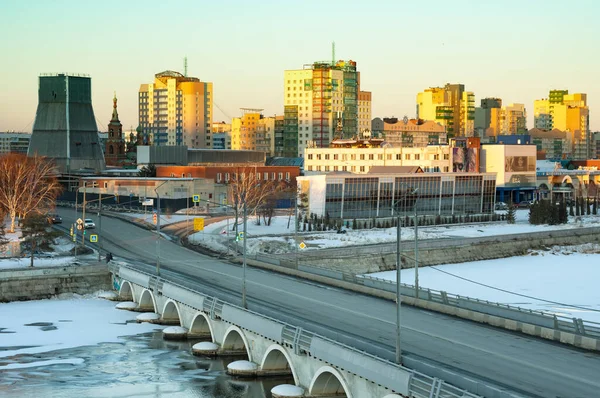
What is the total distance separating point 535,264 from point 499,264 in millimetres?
3524

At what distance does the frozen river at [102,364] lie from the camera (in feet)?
156

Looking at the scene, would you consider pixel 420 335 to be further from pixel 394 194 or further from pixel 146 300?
pixel 394 194

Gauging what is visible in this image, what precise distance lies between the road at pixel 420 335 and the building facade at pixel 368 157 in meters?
85.4

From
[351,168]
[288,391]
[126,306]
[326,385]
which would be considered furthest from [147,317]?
[351,168]

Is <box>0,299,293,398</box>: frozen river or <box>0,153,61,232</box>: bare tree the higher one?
<box>0,153,61,232</box>: bare tree

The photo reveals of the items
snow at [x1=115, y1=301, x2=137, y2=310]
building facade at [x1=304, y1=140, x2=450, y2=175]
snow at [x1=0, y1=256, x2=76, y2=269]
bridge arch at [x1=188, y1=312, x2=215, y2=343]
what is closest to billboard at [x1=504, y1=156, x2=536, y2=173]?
building facade at [x1=304, y1=140, x2=450, y2=175]

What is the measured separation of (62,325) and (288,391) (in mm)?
26897

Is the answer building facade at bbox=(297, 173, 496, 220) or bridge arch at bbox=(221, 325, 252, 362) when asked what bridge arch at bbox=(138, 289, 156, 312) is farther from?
building facade at bbox=(297, 173, 496, 220)

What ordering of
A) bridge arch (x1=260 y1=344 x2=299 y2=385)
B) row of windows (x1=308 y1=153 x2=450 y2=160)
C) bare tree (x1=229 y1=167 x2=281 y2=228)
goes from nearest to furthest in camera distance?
bridge arch (x1=260 y1=344 x2=299 y2=385)
bare tree (x1=229 y1=167 x2=281 y2=228)
row of windows (x1=308 y1=153 x2=450 y2=160)

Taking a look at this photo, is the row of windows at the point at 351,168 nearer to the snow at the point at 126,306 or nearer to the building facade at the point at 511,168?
the building facade at the point at 511,168

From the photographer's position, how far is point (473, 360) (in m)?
40.0

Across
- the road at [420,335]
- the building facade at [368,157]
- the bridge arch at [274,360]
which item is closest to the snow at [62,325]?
the road at [420,335]

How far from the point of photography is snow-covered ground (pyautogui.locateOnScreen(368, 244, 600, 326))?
71.2 metres

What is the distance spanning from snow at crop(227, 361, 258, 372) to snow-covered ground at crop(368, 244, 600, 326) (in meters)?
23.6
